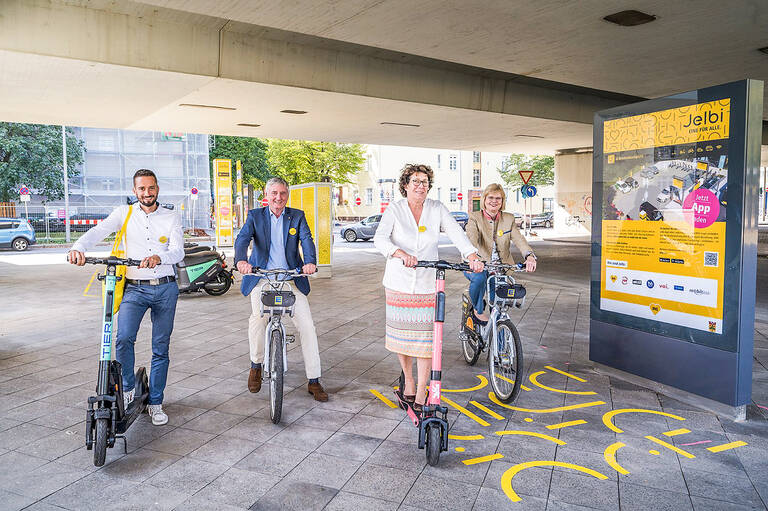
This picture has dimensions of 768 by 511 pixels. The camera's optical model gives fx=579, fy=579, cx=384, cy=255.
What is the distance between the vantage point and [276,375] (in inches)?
171

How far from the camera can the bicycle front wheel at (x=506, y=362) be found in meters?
4.62

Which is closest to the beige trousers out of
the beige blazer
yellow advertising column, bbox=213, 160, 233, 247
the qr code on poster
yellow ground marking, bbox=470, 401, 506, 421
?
yellow ground marking, bbox=470, 401, 506, 421

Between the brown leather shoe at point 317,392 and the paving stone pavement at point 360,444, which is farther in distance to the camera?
the brown leather shoe at point 317,392

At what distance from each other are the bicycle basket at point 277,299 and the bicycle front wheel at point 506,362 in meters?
1.76

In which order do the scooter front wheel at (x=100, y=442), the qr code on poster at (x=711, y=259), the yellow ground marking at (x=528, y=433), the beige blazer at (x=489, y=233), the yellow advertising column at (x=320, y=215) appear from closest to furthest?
the scooter front wheel at (x=100, y=442), the yellow ground marking at (x=528, y=433), the qr code on poster at (x=711, y=259), the beige blazer at (x=489, y=233), the yellow advertising column at (x=320, y=215)

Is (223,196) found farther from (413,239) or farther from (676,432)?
(676,432)

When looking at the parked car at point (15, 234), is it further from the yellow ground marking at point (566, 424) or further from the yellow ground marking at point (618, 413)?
the yellow ground marking at point (618, 413)

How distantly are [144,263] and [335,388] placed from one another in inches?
85.6

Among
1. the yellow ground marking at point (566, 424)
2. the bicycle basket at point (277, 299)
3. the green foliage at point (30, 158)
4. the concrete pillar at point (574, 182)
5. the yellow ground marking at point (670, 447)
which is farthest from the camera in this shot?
the green foliage at point (30, 158)

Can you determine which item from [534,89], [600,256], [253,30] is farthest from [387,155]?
[600,256]

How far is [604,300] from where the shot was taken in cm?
564

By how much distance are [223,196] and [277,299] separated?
19.7 metres

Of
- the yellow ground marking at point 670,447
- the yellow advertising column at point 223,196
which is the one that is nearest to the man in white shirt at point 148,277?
the yellow ground marking at point 670,447

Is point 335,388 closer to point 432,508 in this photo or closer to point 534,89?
point 432,508
